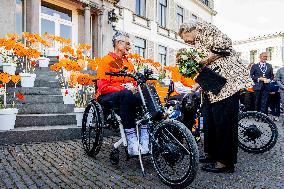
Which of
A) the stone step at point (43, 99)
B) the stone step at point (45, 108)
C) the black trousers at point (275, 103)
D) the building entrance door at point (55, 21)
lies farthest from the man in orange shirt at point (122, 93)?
the building entrance door at point (55, 21)

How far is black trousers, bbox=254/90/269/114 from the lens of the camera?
1023 cm

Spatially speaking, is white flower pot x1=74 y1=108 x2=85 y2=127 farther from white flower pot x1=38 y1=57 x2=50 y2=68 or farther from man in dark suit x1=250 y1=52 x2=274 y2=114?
man in dark suit x1=250 y1=52 x2=274 y2=114

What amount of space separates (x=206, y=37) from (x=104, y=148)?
268 centimetres

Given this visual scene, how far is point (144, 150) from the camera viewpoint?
4.23 metres

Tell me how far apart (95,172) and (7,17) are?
1028 cm

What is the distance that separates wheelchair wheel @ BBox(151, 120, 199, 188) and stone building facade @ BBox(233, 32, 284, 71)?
40689 millimetres

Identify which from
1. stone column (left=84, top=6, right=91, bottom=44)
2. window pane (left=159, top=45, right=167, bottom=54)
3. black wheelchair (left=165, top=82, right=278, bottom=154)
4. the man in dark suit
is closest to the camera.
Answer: black wheelchair (left=165, top=82, right=278, bottom=154)

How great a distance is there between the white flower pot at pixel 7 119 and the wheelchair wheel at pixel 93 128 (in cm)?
166

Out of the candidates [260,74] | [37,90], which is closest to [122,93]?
[37,90]

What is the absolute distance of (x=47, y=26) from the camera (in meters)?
15.3

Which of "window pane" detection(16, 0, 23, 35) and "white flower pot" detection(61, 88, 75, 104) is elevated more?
"window pane" detection(16, 0, 23, 35)

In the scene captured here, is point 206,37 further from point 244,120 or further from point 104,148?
point 104,148

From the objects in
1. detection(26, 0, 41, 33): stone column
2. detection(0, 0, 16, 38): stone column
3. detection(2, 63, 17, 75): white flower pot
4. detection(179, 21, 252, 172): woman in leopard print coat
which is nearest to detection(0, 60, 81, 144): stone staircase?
detection(2, 63, 17, 75): white flower pot

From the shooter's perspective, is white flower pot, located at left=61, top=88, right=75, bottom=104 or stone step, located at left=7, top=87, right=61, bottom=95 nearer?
stone step, located at left=7, top=87, right=61, bottom=95
